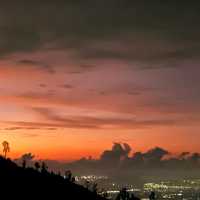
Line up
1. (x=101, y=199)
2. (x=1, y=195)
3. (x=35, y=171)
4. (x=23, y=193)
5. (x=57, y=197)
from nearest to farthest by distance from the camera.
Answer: (x=1, y=195) < (x=23, y=193) < (x=57, y=197) < (x=35, y=171) < (x=101, y=199)

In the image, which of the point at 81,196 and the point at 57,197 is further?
the point at 81,196

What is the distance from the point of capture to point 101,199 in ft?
500

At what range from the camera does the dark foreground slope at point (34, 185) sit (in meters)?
108

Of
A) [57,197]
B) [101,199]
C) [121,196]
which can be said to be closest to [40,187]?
[57,197]

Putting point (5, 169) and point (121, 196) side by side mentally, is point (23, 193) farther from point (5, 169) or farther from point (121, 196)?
point (121, 196)

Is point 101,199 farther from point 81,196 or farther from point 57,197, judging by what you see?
point 57,197

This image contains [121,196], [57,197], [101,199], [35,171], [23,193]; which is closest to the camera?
[23,193]

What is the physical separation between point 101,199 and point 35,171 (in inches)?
919

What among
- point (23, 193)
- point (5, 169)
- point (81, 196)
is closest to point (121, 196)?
point (81, 196)

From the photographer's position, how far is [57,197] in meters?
120

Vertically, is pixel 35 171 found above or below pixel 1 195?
above

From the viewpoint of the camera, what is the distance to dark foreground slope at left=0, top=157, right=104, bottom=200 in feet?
354

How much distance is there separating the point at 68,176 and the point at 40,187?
3678 centimetres

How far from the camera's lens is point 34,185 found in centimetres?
12131
